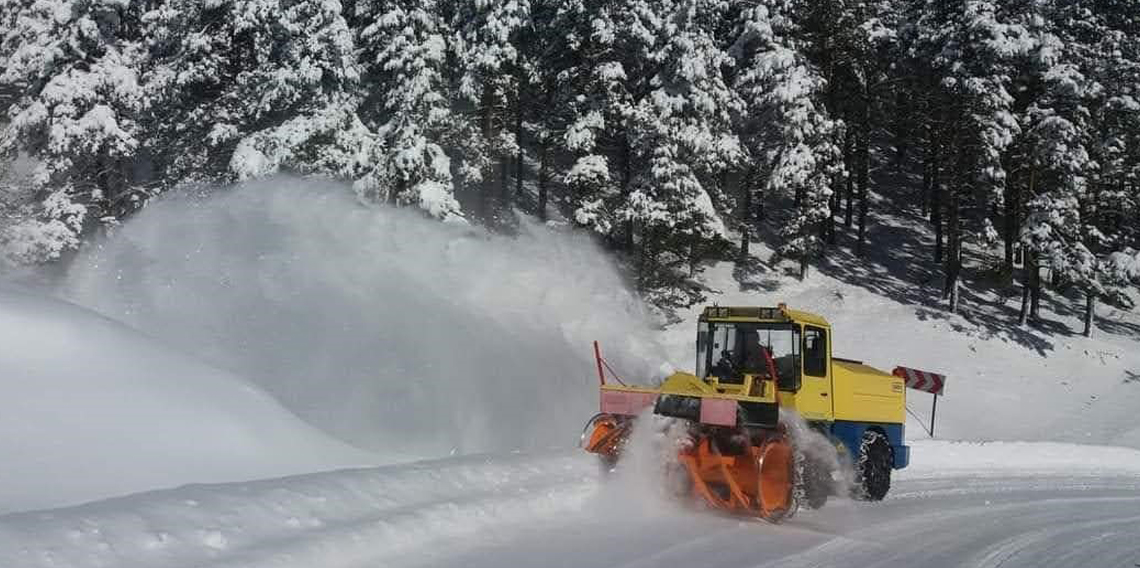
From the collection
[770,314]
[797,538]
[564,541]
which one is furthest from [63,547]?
[770,314]

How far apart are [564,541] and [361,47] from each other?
22.3m

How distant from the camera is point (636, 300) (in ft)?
68.9

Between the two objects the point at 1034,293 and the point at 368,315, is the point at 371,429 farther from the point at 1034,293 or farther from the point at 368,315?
the point at 1034,293

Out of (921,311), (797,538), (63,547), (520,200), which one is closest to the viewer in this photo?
(63,547)

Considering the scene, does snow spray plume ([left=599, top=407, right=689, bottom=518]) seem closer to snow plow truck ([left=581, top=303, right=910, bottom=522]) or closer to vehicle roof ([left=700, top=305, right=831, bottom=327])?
snow plow truck ([left=581, top=303, right=910, bottom=522])

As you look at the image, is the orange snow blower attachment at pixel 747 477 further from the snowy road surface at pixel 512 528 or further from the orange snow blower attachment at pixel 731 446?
the snowy road surface at pixel 512 528

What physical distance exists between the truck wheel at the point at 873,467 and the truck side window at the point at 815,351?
157 cm

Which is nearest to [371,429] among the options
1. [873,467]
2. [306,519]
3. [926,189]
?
[306,519]

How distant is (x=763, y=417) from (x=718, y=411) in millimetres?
559

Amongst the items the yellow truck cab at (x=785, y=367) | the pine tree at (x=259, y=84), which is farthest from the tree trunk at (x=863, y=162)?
the yellow truck cab at (x=785, y=367)

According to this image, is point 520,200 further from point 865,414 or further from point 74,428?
point 74,428

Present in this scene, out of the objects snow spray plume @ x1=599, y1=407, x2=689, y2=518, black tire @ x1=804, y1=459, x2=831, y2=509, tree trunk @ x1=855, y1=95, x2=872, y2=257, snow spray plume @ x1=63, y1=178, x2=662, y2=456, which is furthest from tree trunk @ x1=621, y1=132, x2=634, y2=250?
snow spray plume @ x1=599, y1=407, x2=689, y2=518

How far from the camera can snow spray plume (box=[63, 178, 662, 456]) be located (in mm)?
12578

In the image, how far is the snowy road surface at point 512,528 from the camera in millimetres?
6258
